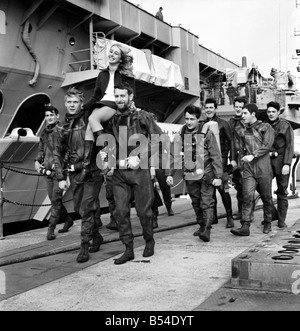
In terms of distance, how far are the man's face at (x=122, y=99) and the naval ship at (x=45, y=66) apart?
3205mm

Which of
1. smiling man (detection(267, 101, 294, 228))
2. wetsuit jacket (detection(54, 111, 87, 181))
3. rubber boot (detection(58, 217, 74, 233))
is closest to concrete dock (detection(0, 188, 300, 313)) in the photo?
rubber boot (detection(58, 217, 74, 233))

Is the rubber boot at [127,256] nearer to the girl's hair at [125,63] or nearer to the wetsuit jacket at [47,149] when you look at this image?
the girl's hair at [125,63]

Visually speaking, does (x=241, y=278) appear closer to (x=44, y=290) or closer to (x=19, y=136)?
(x=44, y=290)

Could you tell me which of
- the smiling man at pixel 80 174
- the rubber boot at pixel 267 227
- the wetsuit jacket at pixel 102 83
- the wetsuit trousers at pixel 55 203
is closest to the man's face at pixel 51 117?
the wetsuit trousers at pixel 55 203

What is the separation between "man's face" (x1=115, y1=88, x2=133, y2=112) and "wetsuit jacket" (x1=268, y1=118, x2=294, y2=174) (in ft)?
8.32

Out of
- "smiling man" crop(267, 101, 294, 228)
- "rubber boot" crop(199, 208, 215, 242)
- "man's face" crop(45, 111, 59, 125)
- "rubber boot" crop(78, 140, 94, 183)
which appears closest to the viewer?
"rubber boot" crop(78, 140, 94, 183)

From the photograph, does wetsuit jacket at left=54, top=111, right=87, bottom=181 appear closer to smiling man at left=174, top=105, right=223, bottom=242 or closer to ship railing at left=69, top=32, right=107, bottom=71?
smiling man at left=174, top=105, right=223, bottom=242

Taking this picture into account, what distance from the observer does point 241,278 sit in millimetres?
3615

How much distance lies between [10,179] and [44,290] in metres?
5.98

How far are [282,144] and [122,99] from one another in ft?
8.97

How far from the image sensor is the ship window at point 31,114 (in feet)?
33.4

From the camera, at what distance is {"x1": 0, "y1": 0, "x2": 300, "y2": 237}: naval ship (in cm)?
955

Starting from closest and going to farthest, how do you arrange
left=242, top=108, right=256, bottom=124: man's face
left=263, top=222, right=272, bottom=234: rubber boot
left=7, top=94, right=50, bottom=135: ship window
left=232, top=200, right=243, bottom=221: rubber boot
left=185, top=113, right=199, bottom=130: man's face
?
left=185, top=113, right=199, bottom=130: man's face, left=242, top=108, right=256, bottom=124: man's face, left=263, top=222, right=272, bottom=234: rubber boot, left=232, top=200, right=243, bottom=221: rubber boot, left=7, top=94, right=50, bottom=135: ship window

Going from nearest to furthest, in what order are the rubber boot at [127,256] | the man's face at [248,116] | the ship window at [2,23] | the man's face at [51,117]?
1. the rubber boot at [127,256]
2. the man's face at [248,116]
3. the man's face at [51,117]
4. the ship window at [2,23]
